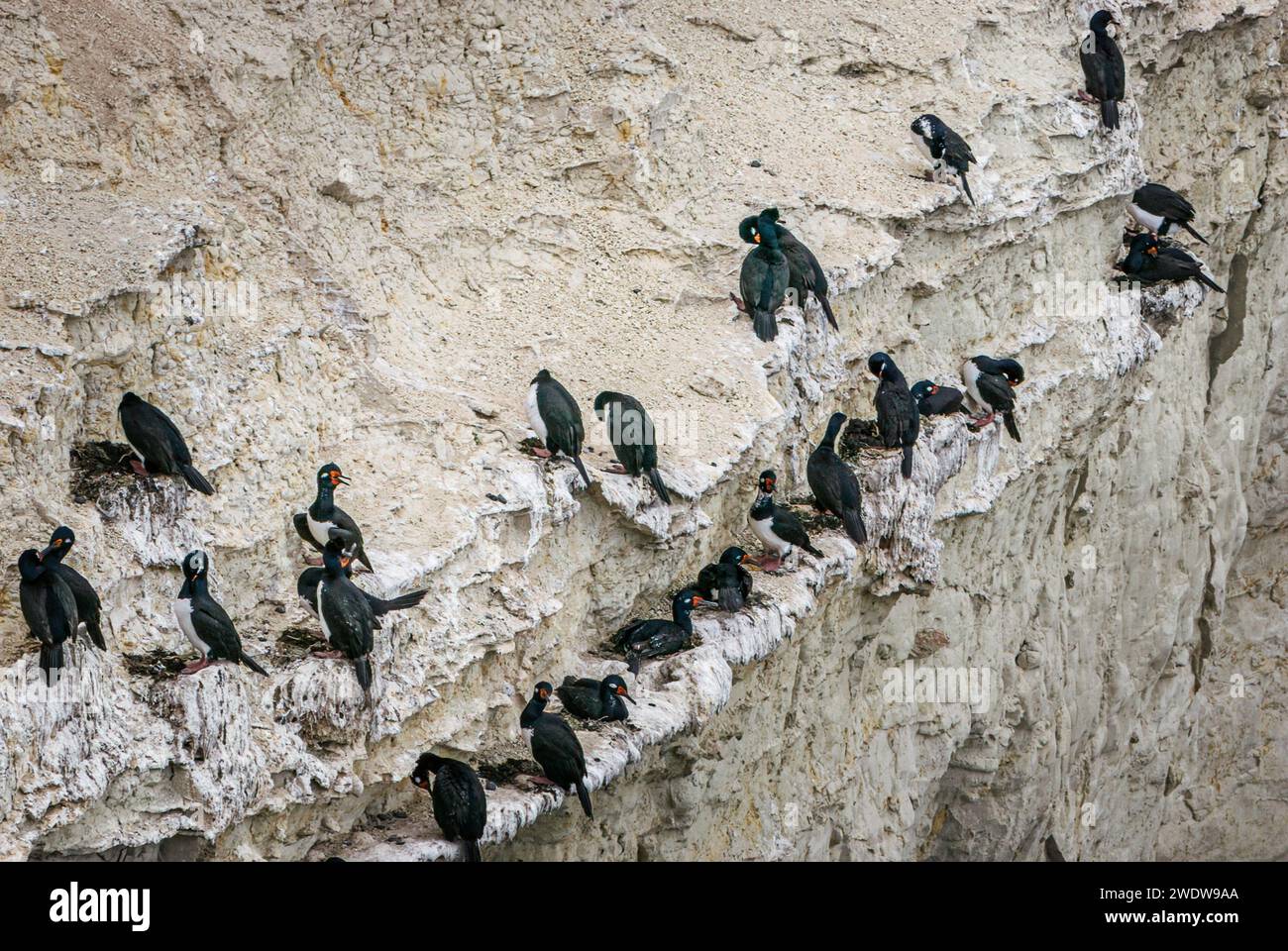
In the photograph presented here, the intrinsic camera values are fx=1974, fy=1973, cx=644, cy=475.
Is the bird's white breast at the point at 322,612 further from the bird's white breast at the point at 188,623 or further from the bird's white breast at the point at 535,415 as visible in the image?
the bird's white breast at the point at 535,415

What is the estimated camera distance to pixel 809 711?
1691 cm

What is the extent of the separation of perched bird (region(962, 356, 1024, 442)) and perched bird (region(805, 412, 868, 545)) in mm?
2715

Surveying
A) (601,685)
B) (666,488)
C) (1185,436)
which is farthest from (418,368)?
(1185,436)

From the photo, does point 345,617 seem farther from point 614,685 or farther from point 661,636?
point 661,636

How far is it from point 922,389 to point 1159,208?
16.6ft

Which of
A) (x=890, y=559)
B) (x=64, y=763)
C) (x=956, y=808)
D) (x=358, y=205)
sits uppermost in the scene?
(x=358, y=205)

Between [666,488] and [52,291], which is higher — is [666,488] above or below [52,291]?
below

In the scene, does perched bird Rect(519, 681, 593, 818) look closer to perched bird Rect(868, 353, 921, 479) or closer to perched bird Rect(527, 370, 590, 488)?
perched bird Rect(527, 370, 590, 488)

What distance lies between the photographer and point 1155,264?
2059cm

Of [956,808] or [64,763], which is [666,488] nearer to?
[64,763]

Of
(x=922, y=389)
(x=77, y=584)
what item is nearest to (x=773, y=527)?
(x=922, y=389)

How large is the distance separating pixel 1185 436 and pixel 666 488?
11.3 metres

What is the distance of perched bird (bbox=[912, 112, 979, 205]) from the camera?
18.0 m

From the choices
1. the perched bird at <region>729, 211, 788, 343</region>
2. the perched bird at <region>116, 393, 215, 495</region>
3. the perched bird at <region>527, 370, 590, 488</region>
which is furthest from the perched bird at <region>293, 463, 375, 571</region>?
the perched bird at <region>729, 211, 788, 343</region>
